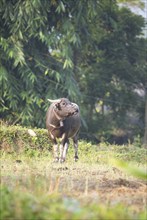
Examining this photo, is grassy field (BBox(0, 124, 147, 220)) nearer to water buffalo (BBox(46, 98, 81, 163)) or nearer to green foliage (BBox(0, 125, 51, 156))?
water buffalo (BBox(46, 98, 81, 163))

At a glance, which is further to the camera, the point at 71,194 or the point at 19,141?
the point at 19,141

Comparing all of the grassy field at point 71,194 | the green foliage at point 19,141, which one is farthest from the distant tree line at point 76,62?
the grassy field at point 71,194

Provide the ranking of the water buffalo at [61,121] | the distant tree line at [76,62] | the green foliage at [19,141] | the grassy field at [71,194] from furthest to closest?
the distant tree line at [76,62] → the green foliage at [19,141] → the water buffalo at [61,121] → the grassy field at [71,194]

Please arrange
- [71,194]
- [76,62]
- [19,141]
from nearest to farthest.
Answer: [71,194] < [19,141] < [76,62]

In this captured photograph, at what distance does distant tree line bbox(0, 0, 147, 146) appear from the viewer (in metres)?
22.8

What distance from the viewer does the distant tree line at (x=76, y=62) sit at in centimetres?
2281

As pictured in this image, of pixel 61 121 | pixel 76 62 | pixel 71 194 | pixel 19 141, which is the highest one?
pixel 76 62

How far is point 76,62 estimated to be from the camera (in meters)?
29.0

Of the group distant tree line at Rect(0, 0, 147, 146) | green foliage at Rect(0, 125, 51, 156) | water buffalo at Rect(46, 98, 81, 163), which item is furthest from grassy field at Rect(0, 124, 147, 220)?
distant tree line at Rect(0, 0, 147, 146)

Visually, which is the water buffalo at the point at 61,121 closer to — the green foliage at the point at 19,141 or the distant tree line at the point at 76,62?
the green foliage at the point at 19,141

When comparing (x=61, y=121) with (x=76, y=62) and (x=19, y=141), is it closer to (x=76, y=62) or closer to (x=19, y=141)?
(x=19, y=141)

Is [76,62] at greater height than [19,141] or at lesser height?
greater

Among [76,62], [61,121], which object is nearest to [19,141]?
[61,121]

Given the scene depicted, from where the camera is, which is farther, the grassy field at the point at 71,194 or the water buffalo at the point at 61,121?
the water buffalo at the point at 61,121
